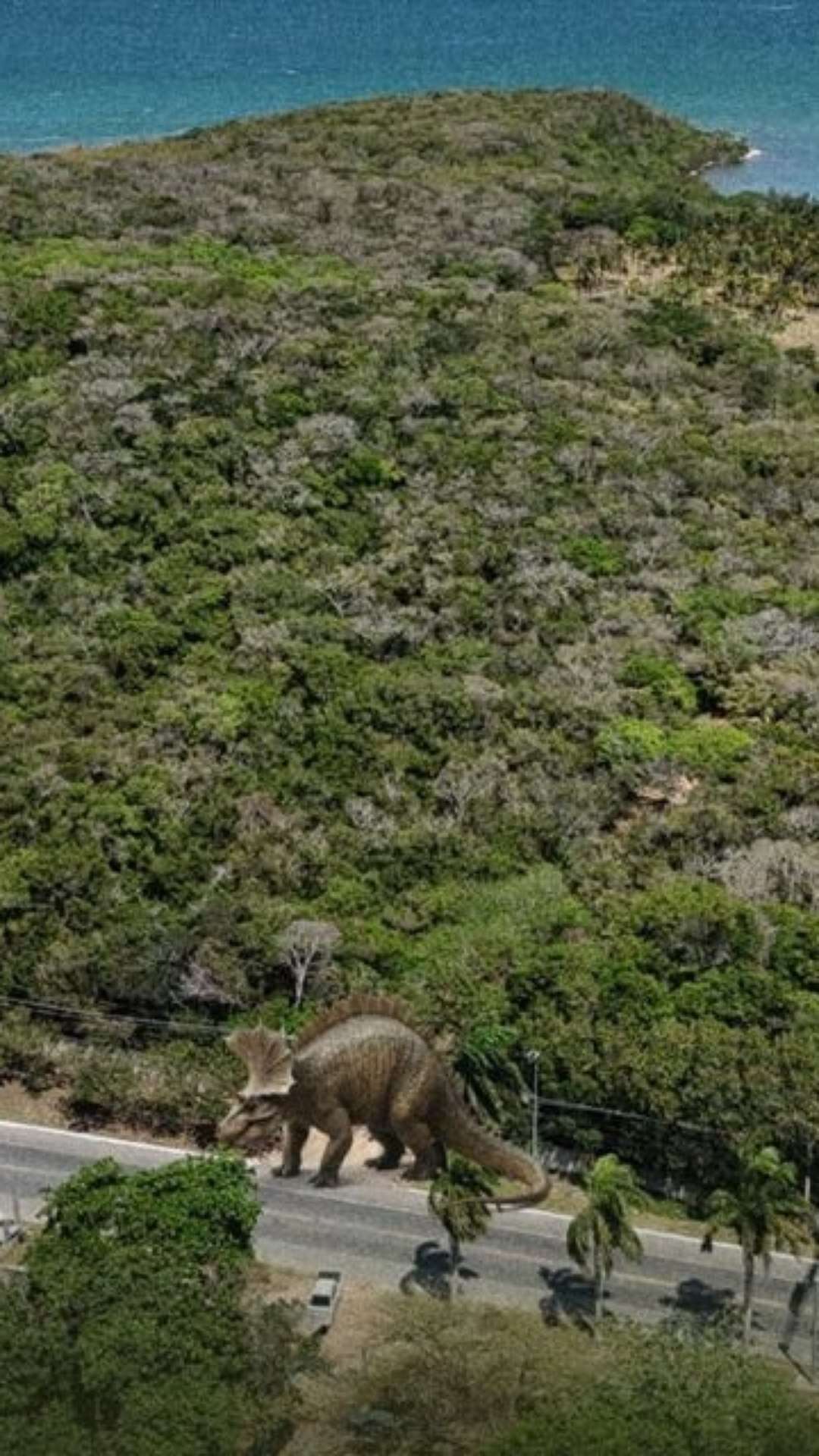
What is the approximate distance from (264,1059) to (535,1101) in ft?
27.2

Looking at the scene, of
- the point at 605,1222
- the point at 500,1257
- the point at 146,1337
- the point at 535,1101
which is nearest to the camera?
the point at 146,1337

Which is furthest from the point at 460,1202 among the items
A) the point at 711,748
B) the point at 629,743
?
the point at 711,748

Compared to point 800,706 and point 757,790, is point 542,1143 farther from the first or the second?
point 800,706

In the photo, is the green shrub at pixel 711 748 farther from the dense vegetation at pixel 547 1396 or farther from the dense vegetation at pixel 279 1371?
the dense vegetation at pixel 547 1396

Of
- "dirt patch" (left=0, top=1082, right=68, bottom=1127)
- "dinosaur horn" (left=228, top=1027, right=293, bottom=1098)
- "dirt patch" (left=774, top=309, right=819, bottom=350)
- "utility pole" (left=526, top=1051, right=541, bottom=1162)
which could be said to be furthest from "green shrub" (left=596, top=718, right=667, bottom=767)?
"dirt patch" (left=774, top=309, right=819, bottom=350)

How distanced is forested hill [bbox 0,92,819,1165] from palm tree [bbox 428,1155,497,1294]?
5894 millimetres

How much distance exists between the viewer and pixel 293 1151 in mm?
42719

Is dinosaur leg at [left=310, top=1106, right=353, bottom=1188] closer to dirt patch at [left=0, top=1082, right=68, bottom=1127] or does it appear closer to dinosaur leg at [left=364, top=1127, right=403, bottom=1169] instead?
dinosaur leg at [left=364, top=1127, right=403, bottom=1169]

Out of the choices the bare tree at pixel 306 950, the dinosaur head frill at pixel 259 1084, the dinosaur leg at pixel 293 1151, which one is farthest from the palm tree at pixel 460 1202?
the bare tree at pixel 306 950

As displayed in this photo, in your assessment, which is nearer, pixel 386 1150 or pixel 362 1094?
pixel 362 1094

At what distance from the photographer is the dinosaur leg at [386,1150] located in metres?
42.3

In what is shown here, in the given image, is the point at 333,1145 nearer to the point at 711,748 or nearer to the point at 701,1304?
the point at 701,1304

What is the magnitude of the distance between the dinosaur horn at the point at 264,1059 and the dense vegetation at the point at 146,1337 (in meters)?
3.41

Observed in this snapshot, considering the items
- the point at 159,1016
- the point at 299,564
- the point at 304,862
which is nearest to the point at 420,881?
the point at 304,862
